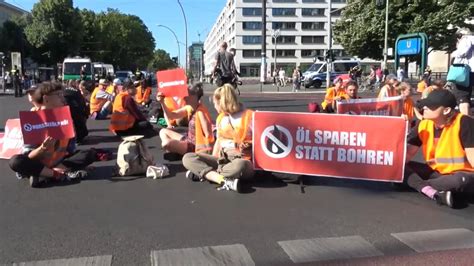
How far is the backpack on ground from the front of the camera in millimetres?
7246

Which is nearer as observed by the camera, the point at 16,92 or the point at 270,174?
the point at 270,174

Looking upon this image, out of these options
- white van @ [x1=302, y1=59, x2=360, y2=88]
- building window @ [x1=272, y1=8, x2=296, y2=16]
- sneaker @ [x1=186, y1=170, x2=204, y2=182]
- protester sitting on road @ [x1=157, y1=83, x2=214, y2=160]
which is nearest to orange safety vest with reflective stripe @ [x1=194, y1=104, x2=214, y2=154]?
protester sitting on road @ [x1=157, y1=83, x2=214, y2=160]

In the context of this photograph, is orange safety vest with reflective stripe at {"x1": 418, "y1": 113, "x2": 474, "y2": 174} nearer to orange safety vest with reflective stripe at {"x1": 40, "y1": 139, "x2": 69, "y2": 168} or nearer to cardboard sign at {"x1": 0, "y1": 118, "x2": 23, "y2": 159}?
orange safety vest with reflective stripe at {"x1": 40, "y1": 139, "x2": 69, "y2": 168}

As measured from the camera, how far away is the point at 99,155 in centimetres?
815

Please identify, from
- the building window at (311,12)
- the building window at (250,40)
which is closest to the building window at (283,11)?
the building window at (311,12)

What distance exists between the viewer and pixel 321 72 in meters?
41.3

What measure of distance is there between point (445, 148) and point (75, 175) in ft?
15.5

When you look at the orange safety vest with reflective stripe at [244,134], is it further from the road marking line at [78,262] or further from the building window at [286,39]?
the building window at [286,39]

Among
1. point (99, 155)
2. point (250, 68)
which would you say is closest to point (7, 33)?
point (250, 68)

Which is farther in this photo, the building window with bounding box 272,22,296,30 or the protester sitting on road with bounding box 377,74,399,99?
the building window with bounding box 272,22,296,30

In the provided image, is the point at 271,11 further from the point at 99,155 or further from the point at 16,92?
the point at 99,155

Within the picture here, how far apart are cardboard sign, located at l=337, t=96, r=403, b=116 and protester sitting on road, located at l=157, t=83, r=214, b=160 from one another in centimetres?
242

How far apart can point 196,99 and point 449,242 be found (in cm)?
418

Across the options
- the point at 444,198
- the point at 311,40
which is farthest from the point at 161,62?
the point at 444,198
